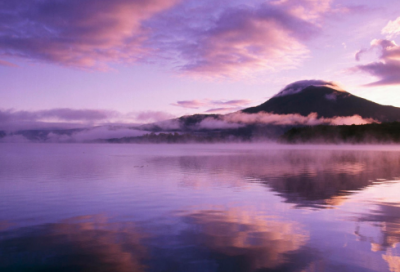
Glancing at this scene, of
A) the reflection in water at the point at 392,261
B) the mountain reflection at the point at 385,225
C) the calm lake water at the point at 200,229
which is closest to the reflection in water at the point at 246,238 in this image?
the calm lake water at the point at 200,229

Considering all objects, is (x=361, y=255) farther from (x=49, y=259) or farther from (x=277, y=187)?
(x=277, y=187)

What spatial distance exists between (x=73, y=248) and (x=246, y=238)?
6.49 m

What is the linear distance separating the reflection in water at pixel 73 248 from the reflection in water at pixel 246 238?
2699 millimetres

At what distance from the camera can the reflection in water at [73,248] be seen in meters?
10.2

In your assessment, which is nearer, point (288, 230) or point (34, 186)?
point (288, 230)

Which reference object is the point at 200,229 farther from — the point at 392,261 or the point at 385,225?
the point at 385,225

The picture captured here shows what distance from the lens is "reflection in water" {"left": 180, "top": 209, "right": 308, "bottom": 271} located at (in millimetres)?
10695

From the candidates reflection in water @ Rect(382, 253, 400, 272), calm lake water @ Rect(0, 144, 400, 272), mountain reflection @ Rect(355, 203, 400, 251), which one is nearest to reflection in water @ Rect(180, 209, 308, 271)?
calm lake water @ Rect(0, 144, 400, 272)

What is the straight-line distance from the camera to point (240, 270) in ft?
32.4

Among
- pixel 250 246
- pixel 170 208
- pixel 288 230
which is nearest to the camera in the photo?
pixel 250 246

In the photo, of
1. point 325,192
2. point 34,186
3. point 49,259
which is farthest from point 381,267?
point 34,186

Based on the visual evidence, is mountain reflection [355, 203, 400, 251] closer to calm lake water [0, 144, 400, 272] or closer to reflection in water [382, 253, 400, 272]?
calm lake water [0, 144, 400, 272]

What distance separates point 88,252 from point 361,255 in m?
9.33

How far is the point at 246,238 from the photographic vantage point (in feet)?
42.2
